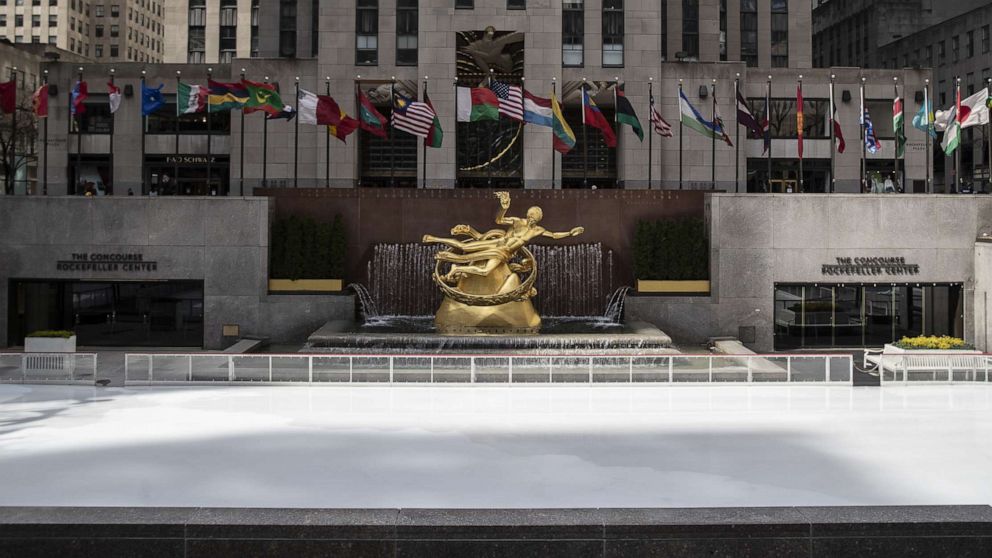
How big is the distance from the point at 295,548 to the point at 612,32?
42.7 metres

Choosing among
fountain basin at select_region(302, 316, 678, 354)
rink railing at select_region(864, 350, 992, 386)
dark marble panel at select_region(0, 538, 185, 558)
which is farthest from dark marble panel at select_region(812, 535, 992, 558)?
fountain basin at select_region(302, 316, 678, 354)

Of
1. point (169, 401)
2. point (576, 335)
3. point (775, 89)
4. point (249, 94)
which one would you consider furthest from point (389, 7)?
point (169, 401)

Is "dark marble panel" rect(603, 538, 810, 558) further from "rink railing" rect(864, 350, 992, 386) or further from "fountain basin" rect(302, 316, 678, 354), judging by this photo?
"fountain basin" rect(302, 316, 678, 354)

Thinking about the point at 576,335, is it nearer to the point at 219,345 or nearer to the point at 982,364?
the point at 982,364

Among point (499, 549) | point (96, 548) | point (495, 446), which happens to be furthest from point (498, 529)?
point (495, 446)

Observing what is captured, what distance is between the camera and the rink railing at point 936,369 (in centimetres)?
2116

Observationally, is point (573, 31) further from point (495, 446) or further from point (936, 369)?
point (495, 446)

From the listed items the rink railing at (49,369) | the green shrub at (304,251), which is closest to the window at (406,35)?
the green shrub at (304,251)

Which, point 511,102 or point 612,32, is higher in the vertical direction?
point 612,32

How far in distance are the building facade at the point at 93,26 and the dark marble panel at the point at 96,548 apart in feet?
403

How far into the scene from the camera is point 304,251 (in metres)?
32.8

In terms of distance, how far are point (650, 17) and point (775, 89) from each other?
8998mm

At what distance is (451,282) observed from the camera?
29672mm

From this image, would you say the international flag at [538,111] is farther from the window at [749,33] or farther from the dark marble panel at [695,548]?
the window at [749,33]
